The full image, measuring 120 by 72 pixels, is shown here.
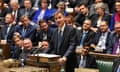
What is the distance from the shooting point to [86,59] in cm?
470

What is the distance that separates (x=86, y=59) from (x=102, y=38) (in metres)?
0.81

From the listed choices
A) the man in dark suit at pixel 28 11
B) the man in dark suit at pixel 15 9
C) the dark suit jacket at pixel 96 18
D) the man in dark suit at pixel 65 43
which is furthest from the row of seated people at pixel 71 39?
the man in dark suit at pixel 15 9

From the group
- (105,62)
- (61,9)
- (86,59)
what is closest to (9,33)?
(61,9)

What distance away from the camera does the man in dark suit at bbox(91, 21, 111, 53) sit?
5.25 meters

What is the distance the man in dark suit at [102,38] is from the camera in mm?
5250

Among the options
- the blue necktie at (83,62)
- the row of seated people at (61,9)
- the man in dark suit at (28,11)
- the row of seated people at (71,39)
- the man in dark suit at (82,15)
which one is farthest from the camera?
the man in dark suit at (28,11)

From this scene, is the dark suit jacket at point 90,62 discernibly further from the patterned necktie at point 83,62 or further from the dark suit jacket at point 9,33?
the dark suit jacket at point 9,33

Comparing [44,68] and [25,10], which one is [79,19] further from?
[44,68]

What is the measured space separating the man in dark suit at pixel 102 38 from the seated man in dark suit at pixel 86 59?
16.5 inches

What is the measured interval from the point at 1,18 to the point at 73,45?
168 inches

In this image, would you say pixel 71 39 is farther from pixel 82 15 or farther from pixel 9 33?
pixel 9 33

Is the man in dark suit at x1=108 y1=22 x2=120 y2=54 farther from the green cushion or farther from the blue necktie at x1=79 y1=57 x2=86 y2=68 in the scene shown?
the green cushion

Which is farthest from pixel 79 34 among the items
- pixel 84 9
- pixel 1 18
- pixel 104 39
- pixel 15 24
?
pixel 1 18

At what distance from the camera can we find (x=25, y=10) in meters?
8.08
